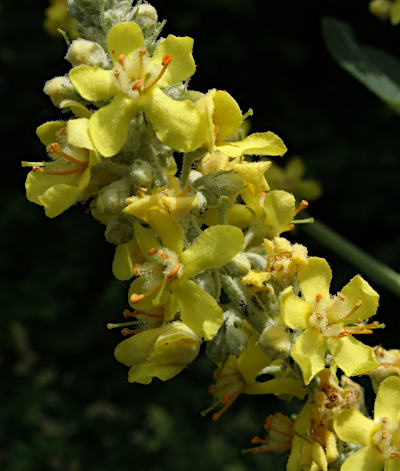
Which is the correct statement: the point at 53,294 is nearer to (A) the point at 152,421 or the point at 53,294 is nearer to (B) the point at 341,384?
(A) the point at 152,421

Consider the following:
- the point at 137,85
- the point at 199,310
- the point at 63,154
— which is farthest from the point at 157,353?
the point at 137,85

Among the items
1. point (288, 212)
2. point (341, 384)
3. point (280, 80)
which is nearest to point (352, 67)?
point (288, 212)

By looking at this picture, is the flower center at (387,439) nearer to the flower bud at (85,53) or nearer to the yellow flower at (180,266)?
the yellow flower at (180,266)

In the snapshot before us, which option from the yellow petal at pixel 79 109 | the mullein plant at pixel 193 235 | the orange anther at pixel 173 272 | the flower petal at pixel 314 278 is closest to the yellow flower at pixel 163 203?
the mullein plant at pixel 193 235

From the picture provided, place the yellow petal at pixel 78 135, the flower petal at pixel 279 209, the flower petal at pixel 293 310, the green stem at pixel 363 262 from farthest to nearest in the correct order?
the green stem at pixel 363 262, the flower petal at pixel 279 209, the flower petal at pixel 293 310, the yellow petal at pixel 78 135

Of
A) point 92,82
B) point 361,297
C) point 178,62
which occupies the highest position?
point 178,62

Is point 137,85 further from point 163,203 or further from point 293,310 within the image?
point 293,310

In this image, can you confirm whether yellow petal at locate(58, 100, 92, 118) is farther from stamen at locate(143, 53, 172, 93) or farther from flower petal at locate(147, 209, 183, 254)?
flower petal at locate(147, 209, 183, 254)
